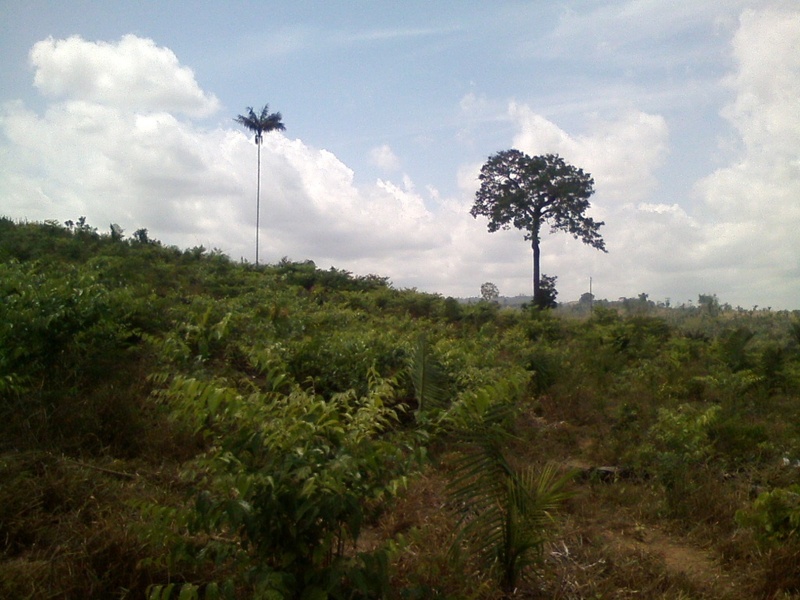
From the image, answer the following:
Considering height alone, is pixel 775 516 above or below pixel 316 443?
below

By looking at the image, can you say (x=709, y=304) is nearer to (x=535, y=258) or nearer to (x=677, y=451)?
(x=535, y=258)

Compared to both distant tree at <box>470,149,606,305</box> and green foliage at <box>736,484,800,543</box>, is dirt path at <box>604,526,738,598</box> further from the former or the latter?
distant tree at <box>470,149,606,305</box>

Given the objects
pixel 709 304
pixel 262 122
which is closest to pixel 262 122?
pixel 262 122

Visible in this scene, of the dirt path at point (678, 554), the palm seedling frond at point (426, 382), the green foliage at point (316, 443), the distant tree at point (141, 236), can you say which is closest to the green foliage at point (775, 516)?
the green foliage at point (316, 443)

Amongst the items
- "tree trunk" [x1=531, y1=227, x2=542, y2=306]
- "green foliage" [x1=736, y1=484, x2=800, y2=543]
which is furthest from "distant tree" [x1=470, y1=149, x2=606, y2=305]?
"green foliage" [x1=736, y1=484, x2=800, y2=543]

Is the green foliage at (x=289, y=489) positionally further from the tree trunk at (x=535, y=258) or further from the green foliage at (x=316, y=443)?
the tree trunk at (x=535, y=258)

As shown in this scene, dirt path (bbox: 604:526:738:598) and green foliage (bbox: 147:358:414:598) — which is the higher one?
green foliage (bbox: 147:358:414:598)

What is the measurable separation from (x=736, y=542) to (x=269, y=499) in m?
3.65

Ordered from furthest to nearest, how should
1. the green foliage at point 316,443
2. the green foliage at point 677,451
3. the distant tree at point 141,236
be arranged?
the distant tree at point 141,236 < the green foliage at point 677,451 < the green foliage at point 316,443

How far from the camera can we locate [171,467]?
515 centimetres

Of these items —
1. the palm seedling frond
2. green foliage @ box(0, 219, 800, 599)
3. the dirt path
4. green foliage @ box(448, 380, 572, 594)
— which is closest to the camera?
green foliage @ box(0, 219, 800, 599)

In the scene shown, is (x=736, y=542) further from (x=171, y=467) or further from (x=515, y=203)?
(x=515, y=203)

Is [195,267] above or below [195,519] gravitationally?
above

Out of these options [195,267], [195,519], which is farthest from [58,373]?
[195,267]
